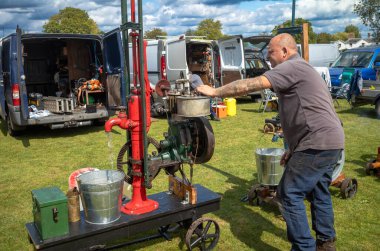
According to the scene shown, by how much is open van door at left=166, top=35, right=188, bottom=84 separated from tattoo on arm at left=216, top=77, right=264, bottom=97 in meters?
7.91

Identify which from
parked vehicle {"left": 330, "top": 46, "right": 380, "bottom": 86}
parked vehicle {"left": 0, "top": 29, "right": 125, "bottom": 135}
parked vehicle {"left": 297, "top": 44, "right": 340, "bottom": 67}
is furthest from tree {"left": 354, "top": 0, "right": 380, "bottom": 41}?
parked vehicle {"left": 0, "top": 29, "right": 125, "bottom": 135}

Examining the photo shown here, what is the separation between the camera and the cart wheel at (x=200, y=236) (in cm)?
361

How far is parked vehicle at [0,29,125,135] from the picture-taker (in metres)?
8.03

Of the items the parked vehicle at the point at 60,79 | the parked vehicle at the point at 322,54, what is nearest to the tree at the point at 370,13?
the parked vehicle at the point at 322,54

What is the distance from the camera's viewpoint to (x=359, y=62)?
15.6 m

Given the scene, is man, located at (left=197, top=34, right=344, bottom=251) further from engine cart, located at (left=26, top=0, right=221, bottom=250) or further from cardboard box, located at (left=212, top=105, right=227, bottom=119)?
cardboard box, located at (left=212, top=105, right=227, bottom=119)

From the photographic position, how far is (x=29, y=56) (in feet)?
35.7

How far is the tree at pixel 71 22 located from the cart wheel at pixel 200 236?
5827cm

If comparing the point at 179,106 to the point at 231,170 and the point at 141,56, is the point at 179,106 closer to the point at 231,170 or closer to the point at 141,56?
the point at 141,56

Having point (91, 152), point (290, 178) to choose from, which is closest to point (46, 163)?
point (91, 152)

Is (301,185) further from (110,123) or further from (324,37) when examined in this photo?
(324,37)

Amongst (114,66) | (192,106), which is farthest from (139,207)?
(114,66)

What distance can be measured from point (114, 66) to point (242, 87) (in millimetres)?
6399

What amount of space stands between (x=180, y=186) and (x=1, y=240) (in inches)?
78.1
